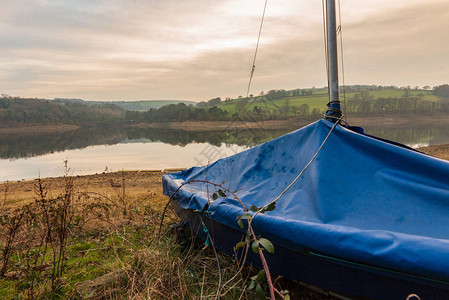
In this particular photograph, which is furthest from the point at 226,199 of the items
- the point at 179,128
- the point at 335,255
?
the point at 179,128

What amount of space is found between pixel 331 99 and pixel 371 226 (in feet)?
5.36

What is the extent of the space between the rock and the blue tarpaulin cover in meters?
0.85

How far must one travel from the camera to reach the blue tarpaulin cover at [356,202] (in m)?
1.44

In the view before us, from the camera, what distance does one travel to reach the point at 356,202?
6.64 ft

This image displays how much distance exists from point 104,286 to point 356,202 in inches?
83.2

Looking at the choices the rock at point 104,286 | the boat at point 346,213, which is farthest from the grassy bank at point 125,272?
the boat at point 346,213

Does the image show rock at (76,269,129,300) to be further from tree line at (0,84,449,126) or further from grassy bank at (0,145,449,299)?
tree line at (0,84,449,126)

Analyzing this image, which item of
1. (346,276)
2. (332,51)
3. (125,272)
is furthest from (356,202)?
(125,272)

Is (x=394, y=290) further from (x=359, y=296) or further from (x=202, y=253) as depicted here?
(x=202, y=253)

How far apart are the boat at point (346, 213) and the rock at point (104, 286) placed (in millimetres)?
841

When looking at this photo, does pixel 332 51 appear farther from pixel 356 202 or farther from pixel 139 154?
pixel 139 154

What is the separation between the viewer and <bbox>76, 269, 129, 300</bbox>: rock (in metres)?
2.41

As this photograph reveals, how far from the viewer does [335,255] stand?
1.59 metres

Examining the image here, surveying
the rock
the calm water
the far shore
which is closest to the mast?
the calm water
